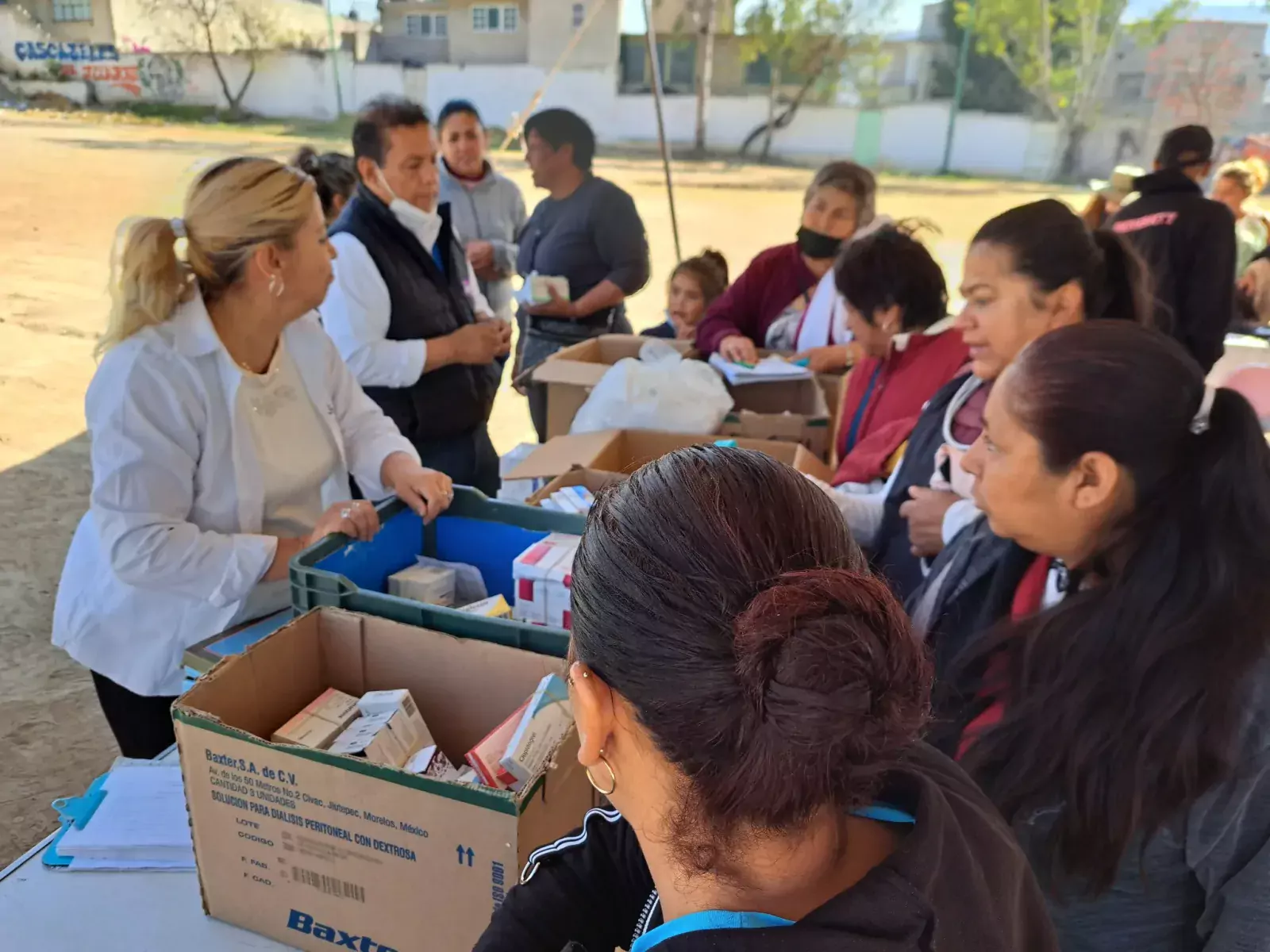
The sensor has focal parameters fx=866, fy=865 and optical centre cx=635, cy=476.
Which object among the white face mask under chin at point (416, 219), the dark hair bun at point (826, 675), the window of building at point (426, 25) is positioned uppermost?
the window of building at point (426, 25)

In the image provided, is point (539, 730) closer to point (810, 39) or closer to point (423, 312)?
point (423, 312)

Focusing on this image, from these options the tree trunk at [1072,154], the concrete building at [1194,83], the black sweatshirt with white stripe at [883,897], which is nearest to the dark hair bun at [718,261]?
the black sweatshirt with white stripe at [883,897]

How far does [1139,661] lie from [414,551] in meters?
1.16

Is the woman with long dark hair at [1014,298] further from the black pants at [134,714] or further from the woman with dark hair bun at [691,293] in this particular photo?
the woman with dark hair bun at [691,293]

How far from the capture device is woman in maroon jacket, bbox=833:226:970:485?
218 cm

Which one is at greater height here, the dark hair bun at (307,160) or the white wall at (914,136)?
the white wall at (914,136)

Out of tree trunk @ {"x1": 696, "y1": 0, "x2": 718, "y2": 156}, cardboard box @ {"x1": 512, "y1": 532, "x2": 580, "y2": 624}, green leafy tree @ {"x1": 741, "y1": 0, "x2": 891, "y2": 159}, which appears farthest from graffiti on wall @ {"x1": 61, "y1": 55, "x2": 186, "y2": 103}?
cardboard box @ {"x1": 512, "y1": 532, "x2": 580, "y2": 624}

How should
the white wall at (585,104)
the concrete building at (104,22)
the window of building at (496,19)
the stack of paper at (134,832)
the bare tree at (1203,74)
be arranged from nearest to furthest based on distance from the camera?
the stack of paper at (134,832)
the bare tree at (1203,74)
the concrete building at (104,22)
the white wall at (585,104)
the window of building at (496,19)

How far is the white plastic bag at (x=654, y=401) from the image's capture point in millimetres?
2299

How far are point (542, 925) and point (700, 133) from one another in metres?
11.6

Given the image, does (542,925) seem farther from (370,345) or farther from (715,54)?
(715,54)

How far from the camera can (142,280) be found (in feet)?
4.66

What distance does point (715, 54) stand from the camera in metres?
9.26

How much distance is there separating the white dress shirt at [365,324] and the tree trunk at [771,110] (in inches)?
344
